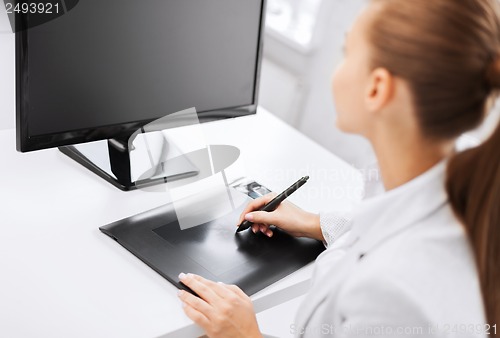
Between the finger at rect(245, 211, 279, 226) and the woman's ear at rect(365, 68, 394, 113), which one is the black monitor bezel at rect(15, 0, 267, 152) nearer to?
the finger at rect(245, 211, 279, 226)

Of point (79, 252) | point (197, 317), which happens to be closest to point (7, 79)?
point (79, 252)

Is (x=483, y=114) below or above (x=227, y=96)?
above

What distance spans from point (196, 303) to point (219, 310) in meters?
0.04

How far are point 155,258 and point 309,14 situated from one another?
5.99 ft

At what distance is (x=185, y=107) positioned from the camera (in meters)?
1.27

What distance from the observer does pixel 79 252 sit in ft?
3.36

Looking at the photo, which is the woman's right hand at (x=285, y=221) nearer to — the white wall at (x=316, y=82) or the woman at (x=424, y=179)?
the woman at (x=424, y=179)

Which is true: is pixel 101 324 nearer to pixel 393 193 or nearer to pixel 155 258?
pixel 155 258

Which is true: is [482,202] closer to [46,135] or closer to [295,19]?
[46,135]

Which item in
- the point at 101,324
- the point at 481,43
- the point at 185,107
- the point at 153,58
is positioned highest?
the point at 481,43

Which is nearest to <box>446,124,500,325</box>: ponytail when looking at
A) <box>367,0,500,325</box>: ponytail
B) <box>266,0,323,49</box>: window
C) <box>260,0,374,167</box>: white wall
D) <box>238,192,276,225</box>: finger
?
<box>367,0,500,325</box>: ponytail

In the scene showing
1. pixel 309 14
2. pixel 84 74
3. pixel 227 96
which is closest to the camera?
pixel 84 74

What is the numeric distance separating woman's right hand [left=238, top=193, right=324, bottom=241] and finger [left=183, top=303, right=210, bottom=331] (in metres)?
0.24

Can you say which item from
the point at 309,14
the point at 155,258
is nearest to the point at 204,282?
the point at 155,258
